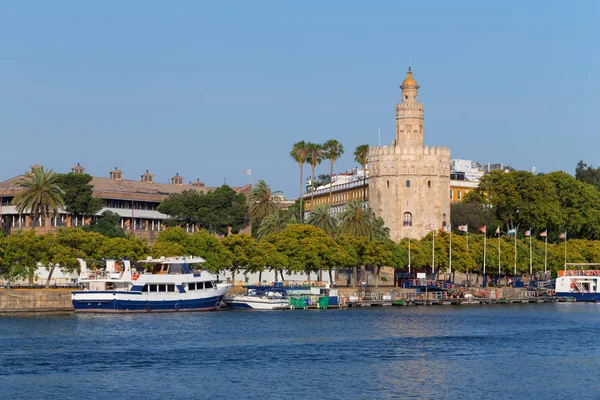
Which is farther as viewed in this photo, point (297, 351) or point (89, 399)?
point (297, 351)

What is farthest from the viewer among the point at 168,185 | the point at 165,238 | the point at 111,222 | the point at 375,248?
the point at 168,185

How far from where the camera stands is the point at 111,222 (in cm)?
15250

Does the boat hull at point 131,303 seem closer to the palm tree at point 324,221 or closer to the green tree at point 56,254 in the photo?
the green tree at point 56,254

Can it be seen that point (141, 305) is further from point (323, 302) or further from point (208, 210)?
point (208, 210)

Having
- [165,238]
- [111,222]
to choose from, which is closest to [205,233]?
[165,238]

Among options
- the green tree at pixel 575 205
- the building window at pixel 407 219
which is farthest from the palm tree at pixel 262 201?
the green tree at pixel 575 205

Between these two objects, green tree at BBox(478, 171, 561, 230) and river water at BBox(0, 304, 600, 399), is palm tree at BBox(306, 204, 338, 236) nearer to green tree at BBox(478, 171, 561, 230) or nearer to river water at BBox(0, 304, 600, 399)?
green tree at BBox(478, 171, 561, 230)

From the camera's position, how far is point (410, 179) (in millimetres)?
162125

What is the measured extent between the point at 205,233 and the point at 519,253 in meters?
51.7

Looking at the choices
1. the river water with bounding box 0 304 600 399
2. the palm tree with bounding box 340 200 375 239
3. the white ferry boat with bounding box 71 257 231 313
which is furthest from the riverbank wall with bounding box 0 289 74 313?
the palm tree with bounding box 340 200 375 239

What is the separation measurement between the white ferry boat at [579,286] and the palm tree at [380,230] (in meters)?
22.2

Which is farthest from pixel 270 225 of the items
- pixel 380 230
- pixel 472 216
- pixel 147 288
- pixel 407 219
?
pixel 147 288

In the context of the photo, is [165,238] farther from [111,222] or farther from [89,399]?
[89,399]

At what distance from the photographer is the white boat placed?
373 ft
